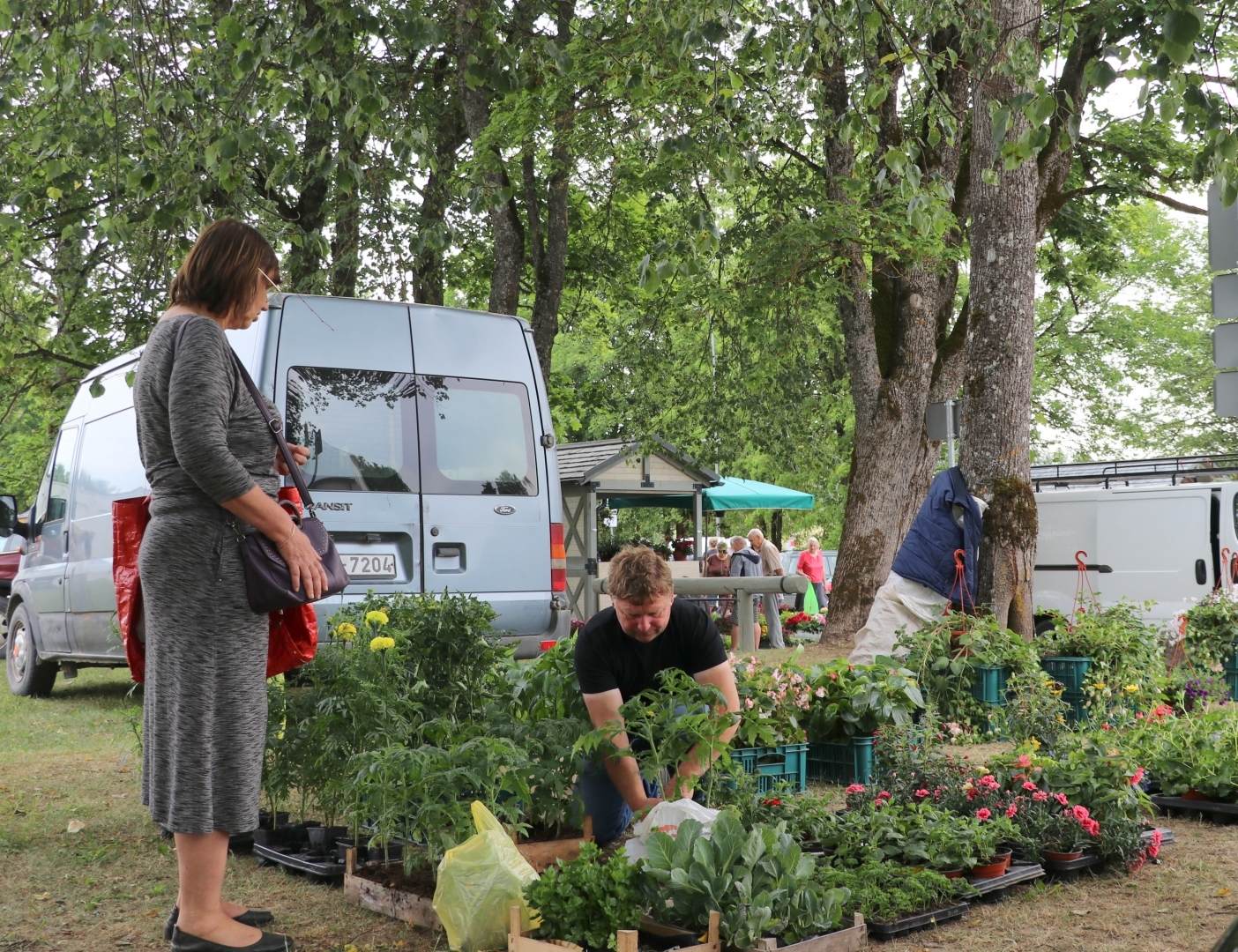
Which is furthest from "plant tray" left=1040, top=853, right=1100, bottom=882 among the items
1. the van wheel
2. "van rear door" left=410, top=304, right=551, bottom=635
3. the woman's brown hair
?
the van wheel

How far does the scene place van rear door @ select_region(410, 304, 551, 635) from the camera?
777cm

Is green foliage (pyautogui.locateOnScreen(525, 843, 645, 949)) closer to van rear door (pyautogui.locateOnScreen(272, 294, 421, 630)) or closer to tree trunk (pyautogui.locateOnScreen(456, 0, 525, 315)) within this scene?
van rear door (pyautogui.locateOnScreen(272, 294, 421, 630))

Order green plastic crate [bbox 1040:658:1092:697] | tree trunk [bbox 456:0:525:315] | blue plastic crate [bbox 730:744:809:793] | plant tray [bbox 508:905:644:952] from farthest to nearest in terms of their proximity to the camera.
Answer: tree trunk [bbox 456:0:525:315] → green plastic crate [bbox 1040:658:1092:697] → blue plastic crate [bbox 730:744:809:793] → plant tray [bbox 508:905:644:952]

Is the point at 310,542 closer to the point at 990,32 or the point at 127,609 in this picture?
the point at 127,609

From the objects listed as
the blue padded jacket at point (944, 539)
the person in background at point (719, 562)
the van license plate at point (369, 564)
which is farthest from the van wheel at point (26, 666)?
the person in background at point (719, 562)

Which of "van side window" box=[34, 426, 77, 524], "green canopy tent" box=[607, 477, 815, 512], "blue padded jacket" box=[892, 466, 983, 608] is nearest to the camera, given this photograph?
"blue padded jacket" box=[892, 466, 983, 608]

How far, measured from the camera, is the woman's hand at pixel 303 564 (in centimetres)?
332

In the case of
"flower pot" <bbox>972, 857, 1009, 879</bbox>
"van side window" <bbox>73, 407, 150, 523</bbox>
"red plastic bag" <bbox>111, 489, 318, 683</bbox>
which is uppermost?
"van side window" <bbox>73, 407, 150, 523</bbox>

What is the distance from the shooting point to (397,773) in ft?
12.1

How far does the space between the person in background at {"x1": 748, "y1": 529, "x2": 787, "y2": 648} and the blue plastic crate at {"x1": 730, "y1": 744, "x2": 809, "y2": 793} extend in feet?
28.1

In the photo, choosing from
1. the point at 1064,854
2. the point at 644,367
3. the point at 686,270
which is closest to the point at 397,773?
the point at 686,270

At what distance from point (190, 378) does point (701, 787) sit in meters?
2.25

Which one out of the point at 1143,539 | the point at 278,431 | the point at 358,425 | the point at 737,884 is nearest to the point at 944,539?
the point at 358,425

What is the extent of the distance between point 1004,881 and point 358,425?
483 cm
